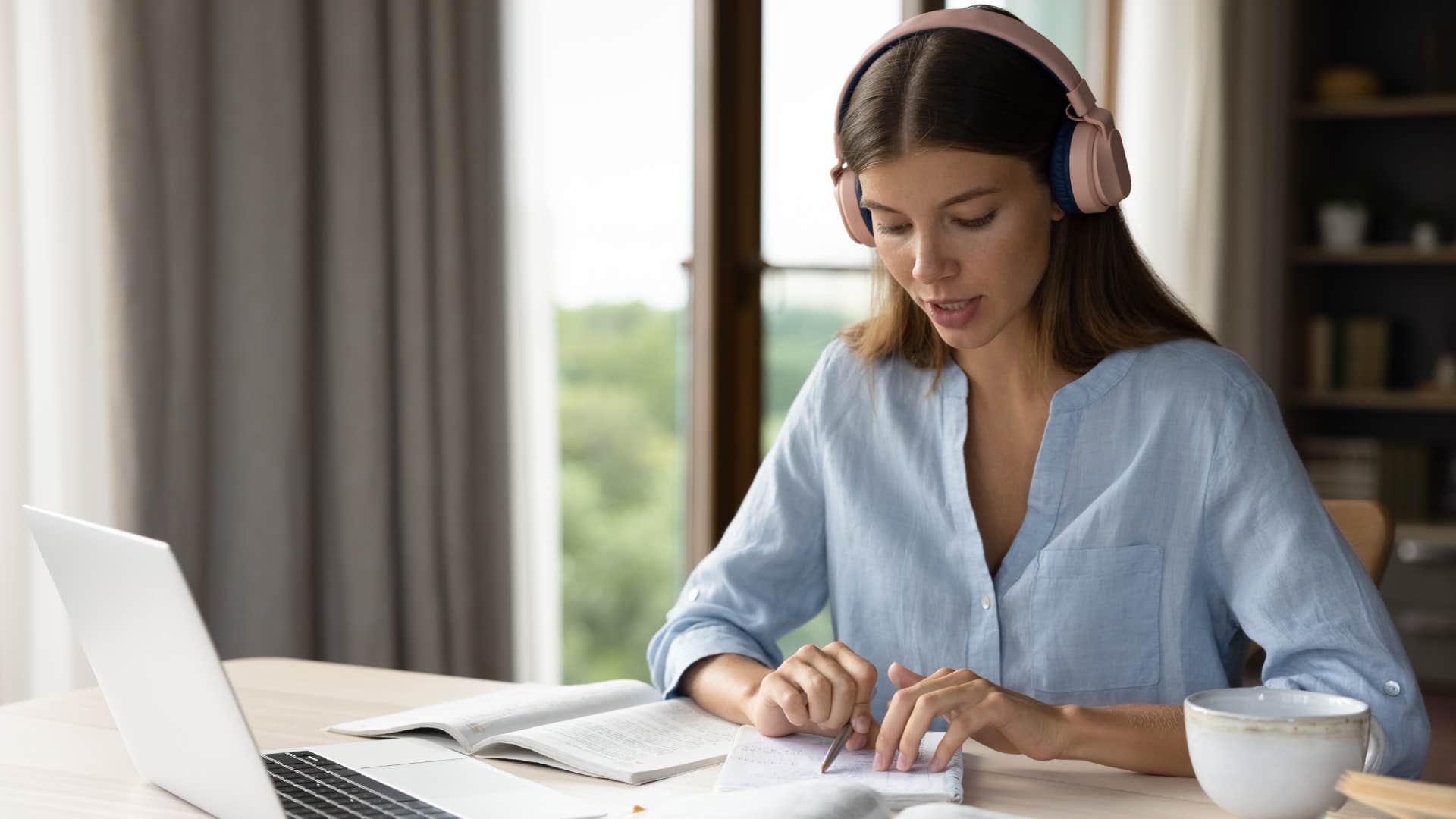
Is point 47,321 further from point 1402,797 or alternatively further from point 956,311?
point 1402,797

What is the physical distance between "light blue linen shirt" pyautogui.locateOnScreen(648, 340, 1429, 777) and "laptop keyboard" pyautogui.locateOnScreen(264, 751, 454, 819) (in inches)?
13.8

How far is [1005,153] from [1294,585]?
1.42 ft

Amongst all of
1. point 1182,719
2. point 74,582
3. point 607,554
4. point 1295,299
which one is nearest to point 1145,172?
point 1295,299

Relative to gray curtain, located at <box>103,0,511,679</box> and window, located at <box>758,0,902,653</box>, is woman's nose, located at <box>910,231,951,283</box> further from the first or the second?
window, located at <box>758,0,902,653</box>

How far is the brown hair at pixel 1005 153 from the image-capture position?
4.01 feet

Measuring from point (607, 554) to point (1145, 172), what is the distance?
7.39 ft

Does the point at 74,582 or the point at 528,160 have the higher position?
the point at 528,160

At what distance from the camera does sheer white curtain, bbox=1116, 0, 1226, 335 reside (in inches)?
139

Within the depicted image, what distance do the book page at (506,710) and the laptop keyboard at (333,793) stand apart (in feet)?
0.31

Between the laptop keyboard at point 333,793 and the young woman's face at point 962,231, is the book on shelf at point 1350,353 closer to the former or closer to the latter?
the young woman's face at point 962,231

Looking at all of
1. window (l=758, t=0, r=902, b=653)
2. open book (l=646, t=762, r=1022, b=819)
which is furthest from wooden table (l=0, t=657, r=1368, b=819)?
window (l=758, t=0, r=902, b=653)

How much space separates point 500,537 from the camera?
2611mm

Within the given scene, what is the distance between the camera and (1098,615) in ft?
4.25

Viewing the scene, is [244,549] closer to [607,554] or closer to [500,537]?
[500,537]
